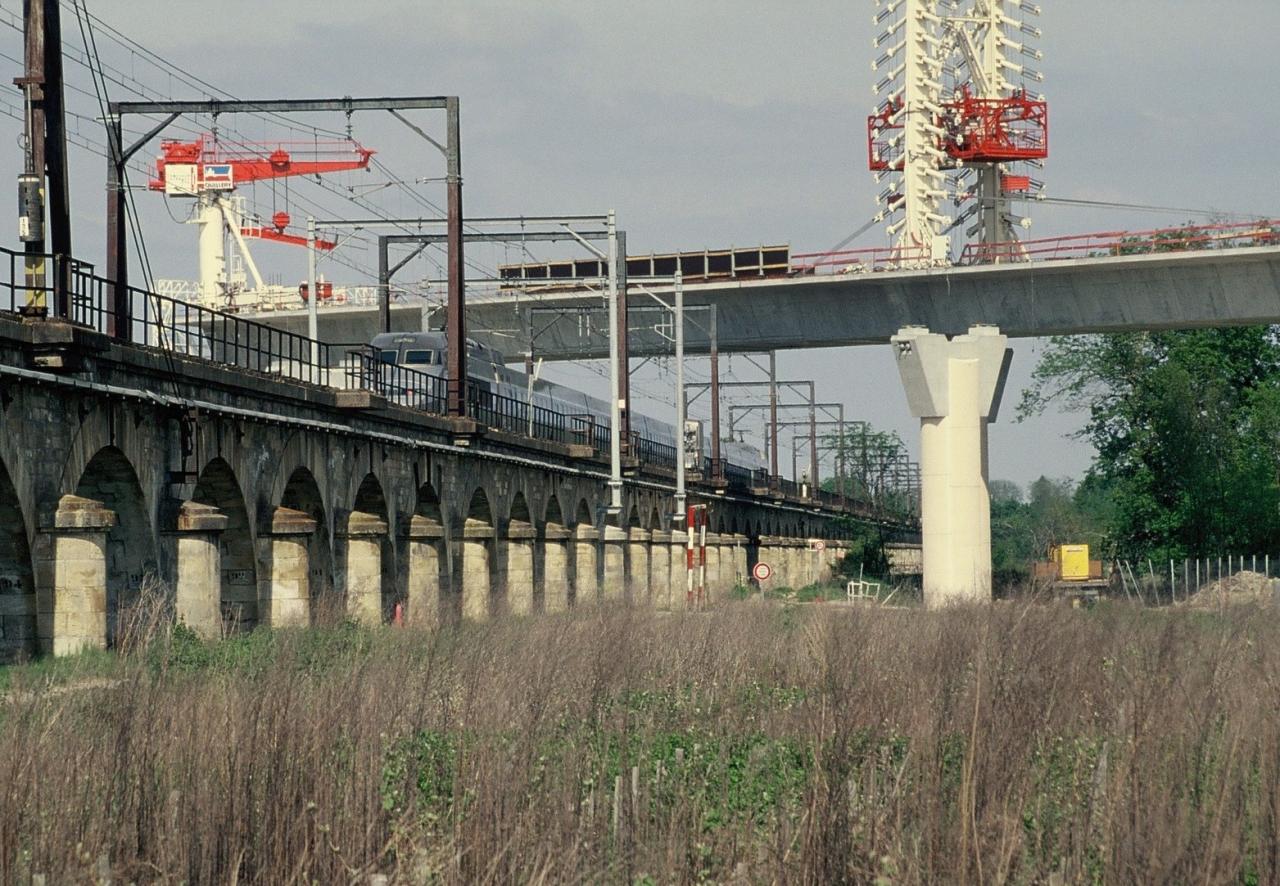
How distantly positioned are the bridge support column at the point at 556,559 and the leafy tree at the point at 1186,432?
97.3 ft

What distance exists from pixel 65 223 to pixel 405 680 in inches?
417

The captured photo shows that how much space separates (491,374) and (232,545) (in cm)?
2160

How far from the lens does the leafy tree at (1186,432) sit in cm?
6712

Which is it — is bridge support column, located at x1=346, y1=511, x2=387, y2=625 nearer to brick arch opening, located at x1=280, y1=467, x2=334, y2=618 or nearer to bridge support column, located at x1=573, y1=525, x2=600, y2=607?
brick arch opening, located at x1=280, y1=467, x2=334, y2=618

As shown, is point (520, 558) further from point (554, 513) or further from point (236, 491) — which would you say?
point (236, 491)

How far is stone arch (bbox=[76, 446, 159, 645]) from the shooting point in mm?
21906

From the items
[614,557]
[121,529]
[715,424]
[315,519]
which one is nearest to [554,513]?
[614,557]

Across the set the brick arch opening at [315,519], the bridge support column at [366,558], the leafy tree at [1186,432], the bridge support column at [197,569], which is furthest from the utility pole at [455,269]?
the leafy tree at [1186,432]

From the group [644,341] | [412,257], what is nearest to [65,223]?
[412,257]

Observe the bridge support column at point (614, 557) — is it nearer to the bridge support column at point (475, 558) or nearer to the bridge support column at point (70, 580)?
the bridge support column at point (475, 558)

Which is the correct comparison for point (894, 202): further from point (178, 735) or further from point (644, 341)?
point (178, 735)

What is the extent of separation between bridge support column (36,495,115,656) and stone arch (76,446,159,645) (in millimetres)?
1372

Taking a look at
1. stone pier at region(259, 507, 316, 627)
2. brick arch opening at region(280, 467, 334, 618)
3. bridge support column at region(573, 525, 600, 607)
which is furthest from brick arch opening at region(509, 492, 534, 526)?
stone pier at region(259, 507, 316, 627)

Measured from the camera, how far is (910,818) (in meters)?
9.76
